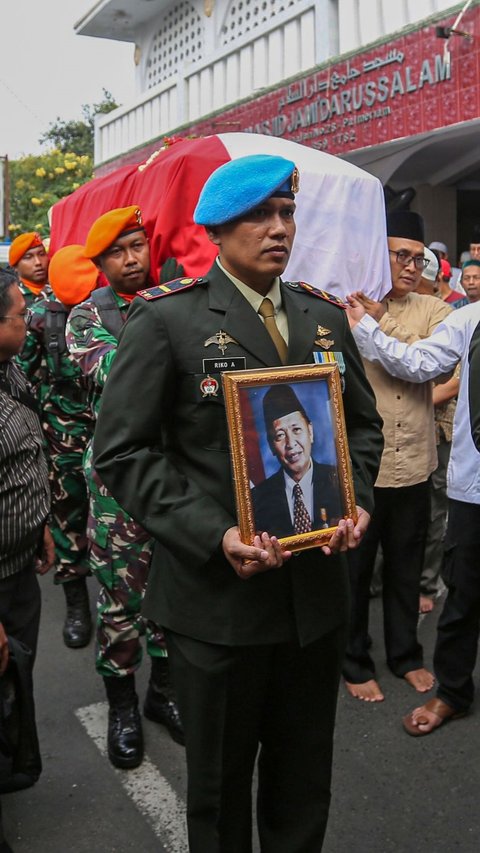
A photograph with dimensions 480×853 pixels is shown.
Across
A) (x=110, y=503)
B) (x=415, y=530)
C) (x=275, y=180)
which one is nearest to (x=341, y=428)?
(x=275, y=180)

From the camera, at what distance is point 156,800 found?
8.96ft

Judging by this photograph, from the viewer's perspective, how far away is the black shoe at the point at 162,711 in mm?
3111

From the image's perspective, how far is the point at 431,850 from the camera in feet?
7.95

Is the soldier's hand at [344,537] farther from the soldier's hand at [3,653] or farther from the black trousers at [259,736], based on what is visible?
the soldier's hand at [3,653]

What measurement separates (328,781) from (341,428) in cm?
93

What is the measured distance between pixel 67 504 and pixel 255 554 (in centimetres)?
276

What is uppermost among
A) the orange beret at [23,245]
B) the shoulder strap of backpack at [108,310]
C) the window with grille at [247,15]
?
the window with grille at [247,15]

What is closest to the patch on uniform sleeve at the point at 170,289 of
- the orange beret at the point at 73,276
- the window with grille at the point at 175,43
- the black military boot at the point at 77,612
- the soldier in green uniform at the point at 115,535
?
the soldier in green uniform at the point at 115,535

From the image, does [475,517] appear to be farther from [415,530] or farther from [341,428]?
[341,428]

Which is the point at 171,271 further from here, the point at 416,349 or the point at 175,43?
the point at 175,43

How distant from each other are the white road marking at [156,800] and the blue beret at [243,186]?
191cm

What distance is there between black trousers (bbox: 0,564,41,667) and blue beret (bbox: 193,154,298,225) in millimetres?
1395

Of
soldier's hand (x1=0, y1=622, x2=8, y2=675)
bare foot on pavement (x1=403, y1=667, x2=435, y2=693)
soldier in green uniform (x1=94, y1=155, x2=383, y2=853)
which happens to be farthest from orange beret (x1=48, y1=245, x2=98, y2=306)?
bare foot on pavement (x1=403, y1=667, x2=435, y2=693)

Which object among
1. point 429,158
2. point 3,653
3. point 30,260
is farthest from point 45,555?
point 429,158
